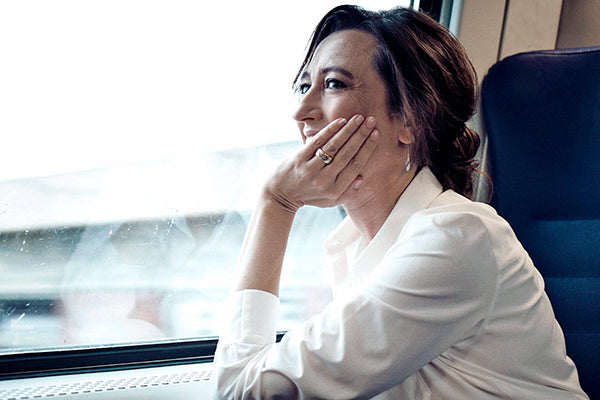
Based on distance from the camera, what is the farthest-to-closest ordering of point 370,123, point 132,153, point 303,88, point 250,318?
point 132,153 < point 303,88 < point 370,123 < point 250,318

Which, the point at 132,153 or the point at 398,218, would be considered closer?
the point at 398,218

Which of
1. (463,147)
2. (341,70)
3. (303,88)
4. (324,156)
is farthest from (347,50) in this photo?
(463,147)

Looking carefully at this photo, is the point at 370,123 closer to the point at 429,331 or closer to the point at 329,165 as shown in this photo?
the point at 329,165

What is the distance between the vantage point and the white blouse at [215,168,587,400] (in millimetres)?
947

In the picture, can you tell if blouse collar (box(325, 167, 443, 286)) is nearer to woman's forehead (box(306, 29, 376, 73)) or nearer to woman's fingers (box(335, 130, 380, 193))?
woman's fingers (box(335, 130, 380, 193))

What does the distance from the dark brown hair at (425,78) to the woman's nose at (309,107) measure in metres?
0.16

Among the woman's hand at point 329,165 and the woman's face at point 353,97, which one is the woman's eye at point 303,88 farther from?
the woman's hand at point 329,165

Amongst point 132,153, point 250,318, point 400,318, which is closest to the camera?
point 400,318

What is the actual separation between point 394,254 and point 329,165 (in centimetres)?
28

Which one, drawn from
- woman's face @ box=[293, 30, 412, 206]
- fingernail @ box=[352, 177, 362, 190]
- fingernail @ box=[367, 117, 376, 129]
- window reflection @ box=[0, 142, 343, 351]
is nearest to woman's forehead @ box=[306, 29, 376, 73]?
woman's face @ box=[293, 30, 412, 206]

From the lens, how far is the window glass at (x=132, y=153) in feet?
4.54

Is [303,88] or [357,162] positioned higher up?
[303,88]

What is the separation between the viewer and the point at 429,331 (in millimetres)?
960

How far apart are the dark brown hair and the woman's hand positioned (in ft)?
0.37
